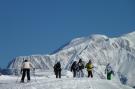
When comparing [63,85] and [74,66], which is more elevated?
[74,66]

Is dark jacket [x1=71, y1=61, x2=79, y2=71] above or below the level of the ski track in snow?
above

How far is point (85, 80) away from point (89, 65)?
5.53m

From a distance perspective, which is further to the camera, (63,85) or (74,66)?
(74,66)

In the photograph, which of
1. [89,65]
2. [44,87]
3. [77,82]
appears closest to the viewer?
[44,87]

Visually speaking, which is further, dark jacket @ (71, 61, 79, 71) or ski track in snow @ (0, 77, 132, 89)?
dark jacket @ (71, 61, 79, 71)

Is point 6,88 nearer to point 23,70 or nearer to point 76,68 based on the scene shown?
point 23,70

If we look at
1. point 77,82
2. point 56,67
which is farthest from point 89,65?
point 77,82

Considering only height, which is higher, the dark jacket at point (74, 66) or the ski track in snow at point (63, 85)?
the dark jacket at point (74, 66)

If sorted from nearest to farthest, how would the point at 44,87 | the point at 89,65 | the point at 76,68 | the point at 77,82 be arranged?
the point at 44,87
the point at 77,82
the point at 89,65
the point at 76,68

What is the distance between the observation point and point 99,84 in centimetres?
4194

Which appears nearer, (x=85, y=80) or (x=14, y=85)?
(x=14, y=85)

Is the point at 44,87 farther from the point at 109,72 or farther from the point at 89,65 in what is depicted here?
the point at 109,72

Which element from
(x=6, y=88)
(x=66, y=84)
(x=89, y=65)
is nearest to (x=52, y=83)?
(x=66, y=84)

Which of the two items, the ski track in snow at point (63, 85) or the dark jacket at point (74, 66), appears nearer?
the ski track in snow at point (63, 85)
